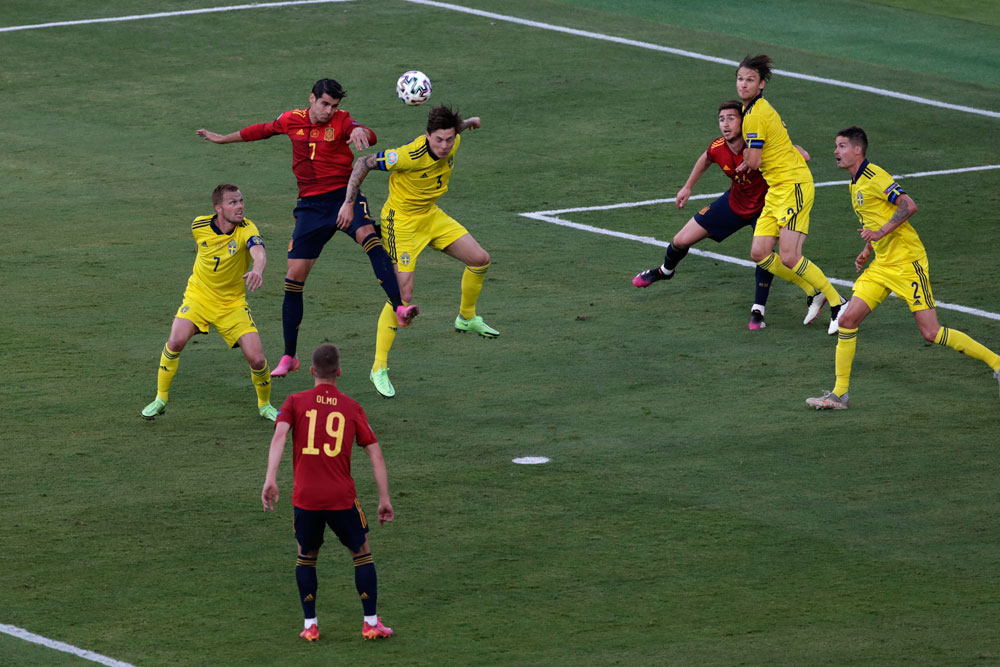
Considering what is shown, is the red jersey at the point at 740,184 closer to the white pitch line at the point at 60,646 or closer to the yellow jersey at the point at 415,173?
the yellow jersey at the point at 415,173

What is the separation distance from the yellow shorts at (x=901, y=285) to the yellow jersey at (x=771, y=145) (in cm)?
249

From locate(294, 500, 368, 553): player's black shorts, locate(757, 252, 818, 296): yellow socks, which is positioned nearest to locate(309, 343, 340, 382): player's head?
locate(294, 500, 368, 553): player's black shorts

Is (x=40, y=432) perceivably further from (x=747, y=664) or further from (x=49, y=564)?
(x=747, y=664)

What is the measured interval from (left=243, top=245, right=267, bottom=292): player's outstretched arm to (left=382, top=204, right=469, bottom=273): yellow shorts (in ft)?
6.35

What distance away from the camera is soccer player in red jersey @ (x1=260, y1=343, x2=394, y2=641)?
959cm

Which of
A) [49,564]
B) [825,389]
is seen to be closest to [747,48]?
[825,389]

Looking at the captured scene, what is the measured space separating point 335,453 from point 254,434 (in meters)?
4.12

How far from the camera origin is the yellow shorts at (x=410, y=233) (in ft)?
49.2

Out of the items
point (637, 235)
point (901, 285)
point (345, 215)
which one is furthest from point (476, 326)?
point (637, 235)

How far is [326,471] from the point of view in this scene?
9.60 m

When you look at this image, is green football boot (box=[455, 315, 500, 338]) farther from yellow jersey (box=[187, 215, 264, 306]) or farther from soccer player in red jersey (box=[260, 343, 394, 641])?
soccer player in red jersey (box=[260, 343, 394, 641])

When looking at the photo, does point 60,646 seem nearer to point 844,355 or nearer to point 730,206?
point 844,355

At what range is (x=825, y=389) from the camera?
47.9 feet

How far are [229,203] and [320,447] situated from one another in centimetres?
438
